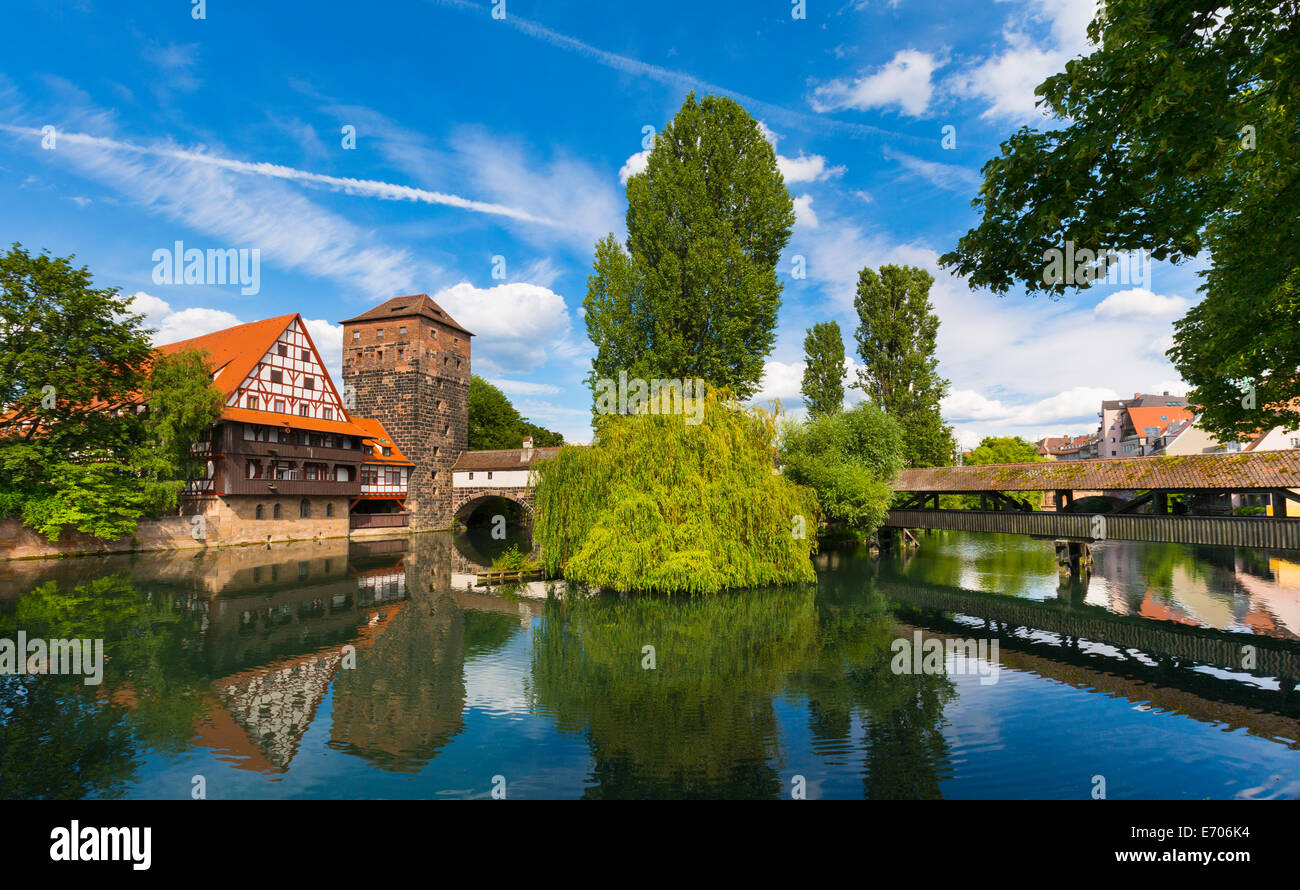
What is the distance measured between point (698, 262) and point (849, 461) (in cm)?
1158

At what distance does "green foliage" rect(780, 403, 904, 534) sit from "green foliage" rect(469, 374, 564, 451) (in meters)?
35.4

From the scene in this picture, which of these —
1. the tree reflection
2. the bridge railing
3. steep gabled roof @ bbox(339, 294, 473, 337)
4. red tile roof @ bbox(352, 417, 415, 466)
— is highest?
steep gabled roof @ bbox(339, 294, 473, 337)

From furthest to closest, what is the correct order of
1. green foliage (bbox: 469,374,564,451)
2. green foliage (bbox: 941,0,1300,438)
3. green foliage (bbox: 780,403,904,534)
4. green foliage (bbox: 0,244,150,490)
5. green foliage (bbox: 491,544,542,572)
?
1. green foliage (bbox: 469,374,564,451)
2. green foliage (bbox: 780,403,904,534)
3. green foliage (bbox: 0,244,150,490)
4. green foliage (bbox: 491,544,542,572)
5. green foliage (bbox: 941,0,1300,438)

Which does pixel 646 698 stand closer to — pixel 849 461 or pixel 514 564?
pixel 514 564

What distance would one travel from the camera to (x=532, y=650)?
12438 millimetres

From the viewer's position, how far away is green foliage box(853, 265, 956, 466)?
3653cm

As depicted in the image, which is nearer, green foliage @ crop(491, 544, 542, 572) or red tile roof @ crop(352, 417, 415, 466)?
green foliage @ crop(491, 544, 542, 572)

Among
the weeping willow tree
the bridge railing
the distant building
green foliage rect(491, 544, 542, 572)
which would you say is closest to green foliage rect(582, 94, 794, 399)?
the weeping willow tree

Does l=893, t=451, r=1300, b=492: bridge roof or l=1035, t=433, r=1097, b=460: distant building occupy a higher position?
l=1035, t=433, r=1097, b=460: distant building

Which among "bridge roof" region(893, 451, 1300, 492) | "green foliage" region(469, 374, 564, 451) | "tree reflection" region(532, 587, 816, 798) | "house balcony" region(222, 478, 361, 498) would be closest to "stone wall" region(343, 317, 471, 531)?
"house balcony" region(222, 478, 361, 498)

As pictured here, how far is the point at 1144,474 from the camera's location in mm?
20266

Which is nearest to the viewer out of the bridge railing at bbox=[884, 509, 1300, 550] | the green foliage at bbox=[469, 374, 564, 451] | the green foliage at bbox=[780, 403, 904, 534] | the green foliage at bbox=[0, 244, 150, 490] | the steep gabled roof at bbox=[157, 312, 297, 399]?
the bridge railing at bbox=[884, 509, 1300, 550]

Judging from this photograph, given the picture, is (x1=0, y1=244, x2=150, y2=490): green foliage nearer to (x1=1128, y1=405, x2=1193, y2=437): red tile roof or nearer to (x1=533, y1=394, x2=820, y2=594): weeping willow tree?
(x1=533, y1=394, x2=820, y2=594): weeping willow tree

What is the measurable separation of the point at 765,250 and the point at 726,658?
21.8 metres
